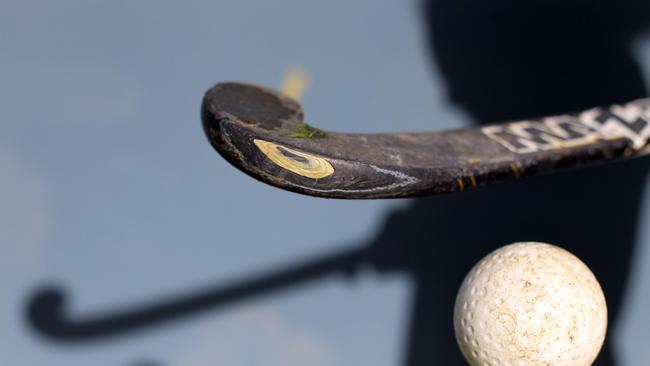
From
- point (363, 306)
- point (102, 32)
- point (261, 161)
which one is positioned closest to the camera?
point (261, 161)

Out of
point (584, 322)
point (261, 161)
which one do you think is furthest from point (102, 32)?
point (584, 322)

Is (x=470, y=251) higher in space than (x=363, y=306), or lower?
higher

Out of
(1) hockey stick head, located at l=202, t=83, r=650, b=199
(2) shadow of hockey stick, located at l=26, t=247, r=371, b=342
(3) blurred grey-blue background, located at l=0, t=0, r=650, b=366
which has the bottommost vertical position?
(2) shadow of hockey stick, located at l=26, t=247, r=371, b=342

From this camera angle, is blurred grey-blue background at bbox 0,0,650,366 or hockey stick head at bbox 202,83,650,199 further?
blurred grey-blue background at bbox 0,0,650,366

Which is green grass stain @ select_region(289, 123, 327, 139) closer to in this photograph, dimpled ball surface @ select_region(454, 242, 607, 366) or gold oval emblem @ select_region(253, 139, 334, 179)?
gold oval emblem @ select_region(253, 139, 334, 179)

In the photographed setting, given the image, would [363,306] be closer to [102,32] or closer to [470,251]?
[470,251]

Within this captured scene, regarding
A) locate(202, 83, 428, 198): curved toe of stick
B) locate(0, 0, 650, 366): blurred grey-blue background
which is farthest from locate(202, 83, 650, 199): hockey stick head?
locate(0, 0, 650, 366): blurred grey-blue background

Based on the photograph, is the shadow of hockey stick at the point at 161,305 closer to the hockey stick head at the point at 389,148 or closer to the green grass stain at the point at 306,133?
the hockey stick head at the point at 389,148

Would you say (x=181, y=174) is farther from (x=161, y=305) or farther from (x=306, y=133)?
(x=306, y=133)
